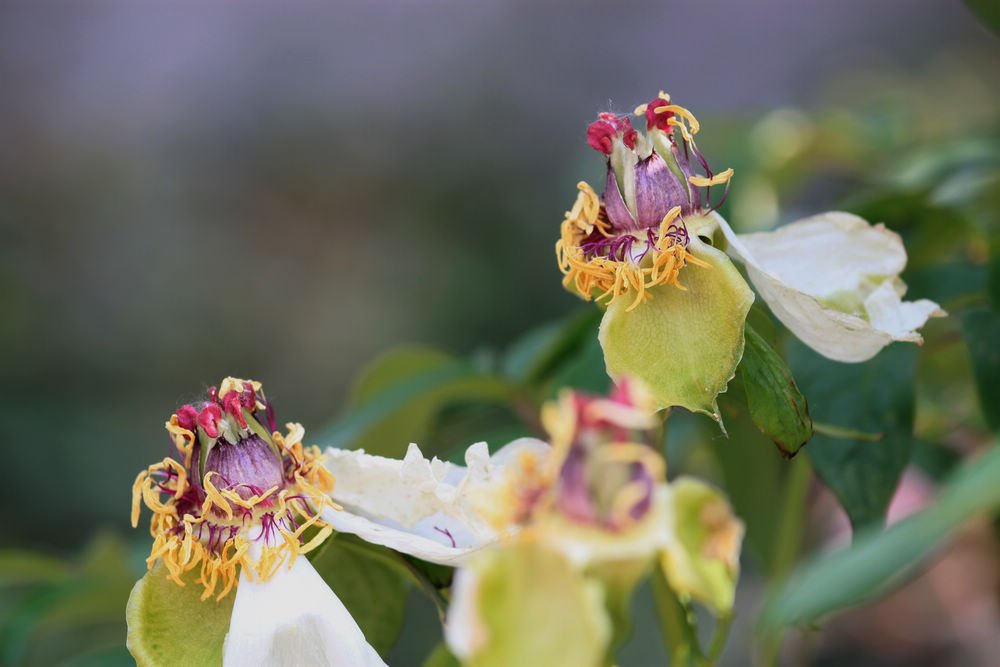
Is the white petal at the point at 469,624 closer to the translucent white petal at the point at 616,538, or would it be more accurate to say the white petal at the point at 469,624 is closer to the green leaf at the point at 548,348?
the translucent white petal at the point at 616,538

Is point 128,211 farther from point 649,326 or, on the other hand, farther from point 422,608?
point 649,326

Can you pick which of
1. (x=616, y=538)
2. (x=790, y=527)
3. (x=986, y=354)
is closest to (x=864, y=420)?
(x=986, y=354)

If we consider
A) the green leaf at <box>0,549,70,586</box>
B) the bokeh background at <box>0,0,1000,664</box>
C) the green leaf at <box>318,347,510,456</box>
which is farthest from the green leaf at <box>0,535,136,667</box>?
the bokeh background at <box>0,0,1000,664</box>

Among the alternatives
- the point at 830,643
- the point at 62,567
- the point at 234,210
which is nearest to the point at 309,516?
the point at 62,567

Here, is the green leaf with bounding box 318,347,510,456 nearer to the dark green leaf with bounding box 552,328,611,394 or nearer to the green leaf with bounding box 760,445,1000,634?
the dark green leaf with bounding box 552,328,611,394

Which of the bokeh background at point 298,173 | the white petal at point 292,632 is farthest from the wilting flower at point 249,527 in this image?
the bokeh background at point 298,173

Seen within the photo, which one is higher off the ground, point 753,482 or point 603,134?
point 603,134

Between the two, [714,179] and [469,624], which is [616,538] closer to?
[469,624]
